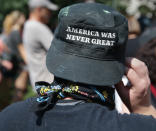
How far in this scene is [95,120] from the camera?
1288 millimetres

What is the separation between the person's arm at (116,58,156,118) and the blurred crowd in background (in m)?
0.93

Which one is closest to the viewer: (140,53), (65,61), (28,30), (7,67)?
(65,61)

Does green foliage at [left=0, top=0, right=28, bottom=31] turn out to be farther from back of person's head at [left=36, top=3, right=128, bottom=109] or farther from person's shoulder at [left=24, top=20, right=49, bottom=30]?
back of person's head at [left=36, top=3, right=128, bottom=109]

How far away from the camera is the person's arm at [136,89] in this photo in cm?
146

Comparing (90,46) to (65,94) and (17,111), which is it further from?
(17,111)

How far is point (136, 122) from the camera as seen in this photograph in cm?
129

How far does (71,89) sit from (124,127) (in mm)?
260

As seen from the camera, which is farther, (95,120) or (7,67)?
(7,67)

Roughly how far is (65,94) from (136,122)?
306 mm

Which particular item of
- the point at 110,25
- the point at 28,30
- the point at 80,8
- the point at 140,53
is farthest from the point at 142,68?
the point at 28,30

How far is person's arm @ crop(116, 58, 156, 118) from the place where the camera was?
1.46 meters

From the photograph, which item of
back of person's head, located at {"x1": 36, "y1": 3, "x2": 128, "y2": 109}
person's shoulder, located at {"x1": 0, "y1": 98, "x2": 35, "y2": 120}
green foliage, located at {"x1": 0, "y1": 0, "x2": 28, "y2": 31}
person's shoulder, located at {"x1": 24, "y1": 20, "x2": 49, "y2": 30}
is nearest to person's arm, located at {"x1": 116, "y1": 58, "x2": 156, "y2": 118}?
back of person's head, located at {"x1": 36, "y1": 3, "x2": 128, "y2": 109}

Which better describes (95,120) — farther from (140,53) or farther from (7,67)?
(7,67)

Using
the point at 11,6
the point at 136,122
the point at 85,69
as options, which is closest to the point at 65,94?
the point at 85,69
